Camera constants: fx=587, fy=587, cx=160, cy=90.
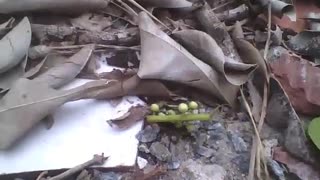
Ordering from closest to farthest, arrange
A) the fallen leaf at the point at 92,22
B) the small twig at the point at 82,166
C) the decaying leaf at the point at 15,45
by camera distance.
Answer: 1. the small twig at the point at 82,166
2. the decaying leaf at the point at 15,45
3. the fallen leaf at the point at 92,22

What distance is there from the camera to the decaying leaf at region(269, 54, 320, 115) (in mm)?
1236

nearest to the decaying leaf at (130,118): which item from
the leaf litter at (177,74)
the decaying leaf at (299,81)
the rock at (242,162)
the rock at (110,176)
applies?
the leaf litter at (177,74)

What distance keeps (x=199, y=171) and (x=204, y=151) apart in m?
0.05

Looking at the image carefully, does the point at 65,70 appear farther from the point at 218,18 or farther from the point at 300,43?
the point at 300,43

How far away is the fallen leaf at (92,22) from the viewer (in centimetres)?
135

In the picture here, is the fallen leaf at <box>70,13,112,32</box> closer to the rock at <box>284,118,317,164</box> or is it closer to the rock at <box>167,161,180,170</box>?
the rock at <box>167,161,180,170</box>

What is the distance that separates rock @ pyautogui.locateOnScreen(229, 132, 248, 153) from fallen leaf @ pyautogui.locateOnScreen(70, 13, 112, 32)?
1.28 ft

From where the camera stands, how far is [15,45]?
4.13 ft

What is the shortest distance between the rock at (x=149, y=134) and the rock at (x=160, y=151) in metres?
0.01

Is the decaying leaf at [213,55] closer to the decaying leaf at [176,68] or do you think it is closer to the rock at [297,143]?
the decaying leaf at [176,68]

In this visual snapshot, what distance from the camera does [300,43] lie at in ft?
4.58

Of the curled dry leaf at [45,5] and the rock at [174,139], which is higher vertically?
the curled dry leaf at [45,5]

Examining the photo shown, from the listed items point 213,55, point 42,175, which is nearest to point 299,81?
point 213,55

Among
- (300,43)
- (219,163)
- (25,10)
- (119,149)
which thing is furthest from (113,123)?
(300,43)
